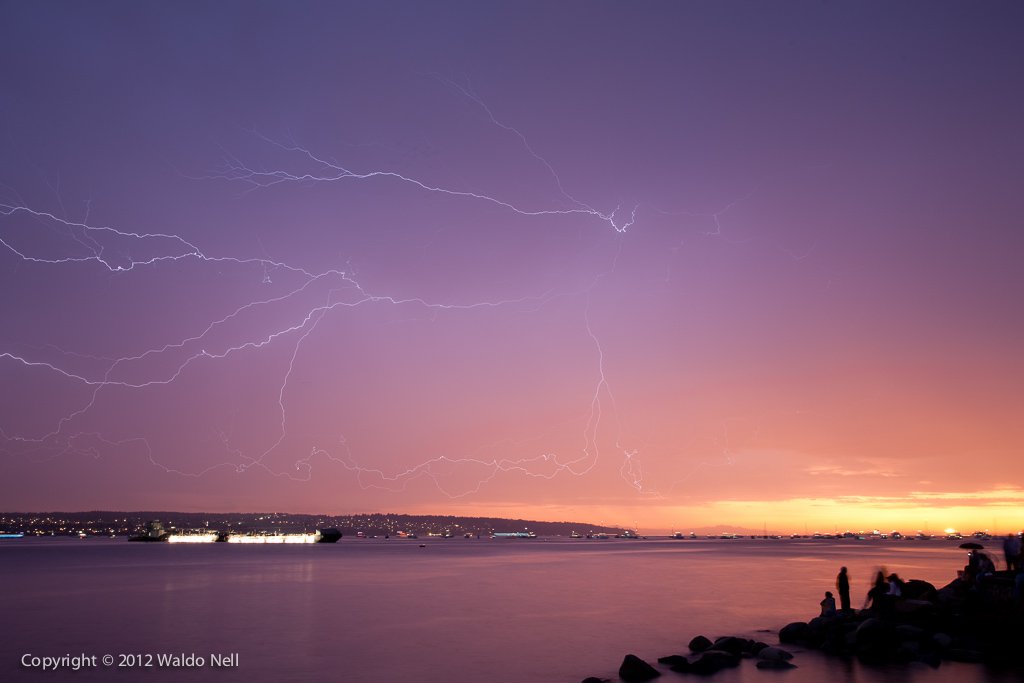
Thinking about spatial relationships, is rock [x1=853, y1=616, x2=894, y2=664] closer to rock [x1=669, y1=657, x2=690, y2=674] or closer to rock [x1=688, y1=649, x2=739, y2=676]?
rock [x1=688, y1=649, x2=739, y2=676]

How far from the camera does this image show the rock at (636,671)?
1988 cm

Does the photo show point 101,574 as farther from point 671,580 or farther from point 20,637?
point 671,580

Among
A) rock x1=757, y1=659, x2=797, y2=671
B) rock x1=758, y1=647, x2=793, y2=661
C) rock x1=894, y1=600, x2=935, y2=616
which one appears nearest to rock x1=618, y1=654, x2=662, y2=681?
rock x1=757, y1=659, x2=797, y2=671

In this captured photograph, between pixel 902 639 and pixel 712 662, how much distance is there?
6200 mm

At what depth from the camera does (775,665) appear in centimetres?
2094

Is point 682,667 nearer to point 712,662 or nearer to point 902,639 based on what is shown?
point 712,662

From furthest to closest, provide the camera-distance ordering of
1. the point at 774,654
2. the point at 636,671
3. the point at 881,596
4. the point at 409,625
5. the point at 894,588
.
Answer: the point at 409,625 → the point at 894,588 → the point at 881,596 → the point at 774,654 → the point at 636,671

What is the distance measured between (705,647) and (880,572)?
832 cm

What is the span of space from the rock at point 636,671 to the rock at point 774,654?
138 inches

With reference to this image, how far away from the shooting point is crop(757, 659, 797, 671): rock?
823 inches

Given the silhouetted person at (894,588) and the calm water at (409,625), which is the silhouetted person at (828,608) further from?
the calm water at (409,625)

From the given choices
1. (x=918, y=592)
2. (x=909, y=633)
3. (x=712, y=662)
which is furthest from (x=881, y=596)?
(x=712, y=662)

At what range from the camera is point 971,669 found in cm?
1991

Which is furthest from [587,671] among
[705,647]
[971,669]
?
[971,669]
